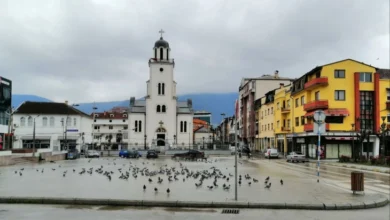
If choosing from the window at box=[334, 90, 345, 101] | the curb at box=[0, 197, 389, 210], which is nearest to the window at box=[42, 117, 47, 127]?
the window at box=[334, 90, 345, 101]

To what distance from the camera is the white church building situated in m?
95.8

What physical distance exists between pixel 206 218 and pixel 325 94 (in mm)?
45633

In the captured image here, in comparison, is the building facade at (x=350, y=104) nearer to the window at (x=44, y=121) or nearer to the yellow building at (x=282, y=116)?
the yellow building at (x=282, y=116)

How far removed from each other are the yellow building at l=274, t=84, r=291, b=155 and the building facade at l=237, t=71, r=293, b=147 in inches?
619

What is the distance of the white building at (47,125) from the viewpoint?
81.7m

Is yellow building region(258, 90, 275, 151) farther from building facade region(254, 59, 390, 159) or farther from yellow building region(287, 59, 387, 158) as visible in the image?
yellow building region(287, 59, 387, 158)

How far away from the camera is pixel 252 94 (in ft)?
316

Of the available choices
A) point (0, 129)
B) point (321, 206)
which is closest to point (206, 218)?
point (321, 206)

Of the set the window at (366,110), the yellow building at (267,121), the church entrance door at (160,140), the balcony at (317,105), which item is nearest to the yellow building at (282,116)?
the yellow building at (267,121)

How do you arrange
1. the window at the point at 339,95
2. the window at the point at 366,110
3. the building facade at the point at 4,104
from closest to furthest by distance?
the window at the point at 339,95
the window at the point at 366,110
the building facade at the point at 4,104

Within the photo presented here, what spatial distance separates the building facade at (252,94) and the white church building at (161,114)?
15.0 meters

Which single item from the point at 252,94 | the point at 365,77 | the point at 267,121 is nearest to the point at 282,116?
the point at 267,121

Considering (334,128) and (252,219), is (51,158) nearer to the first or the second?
(334,128)

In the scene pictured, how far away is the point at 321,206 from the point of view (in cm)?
1222
